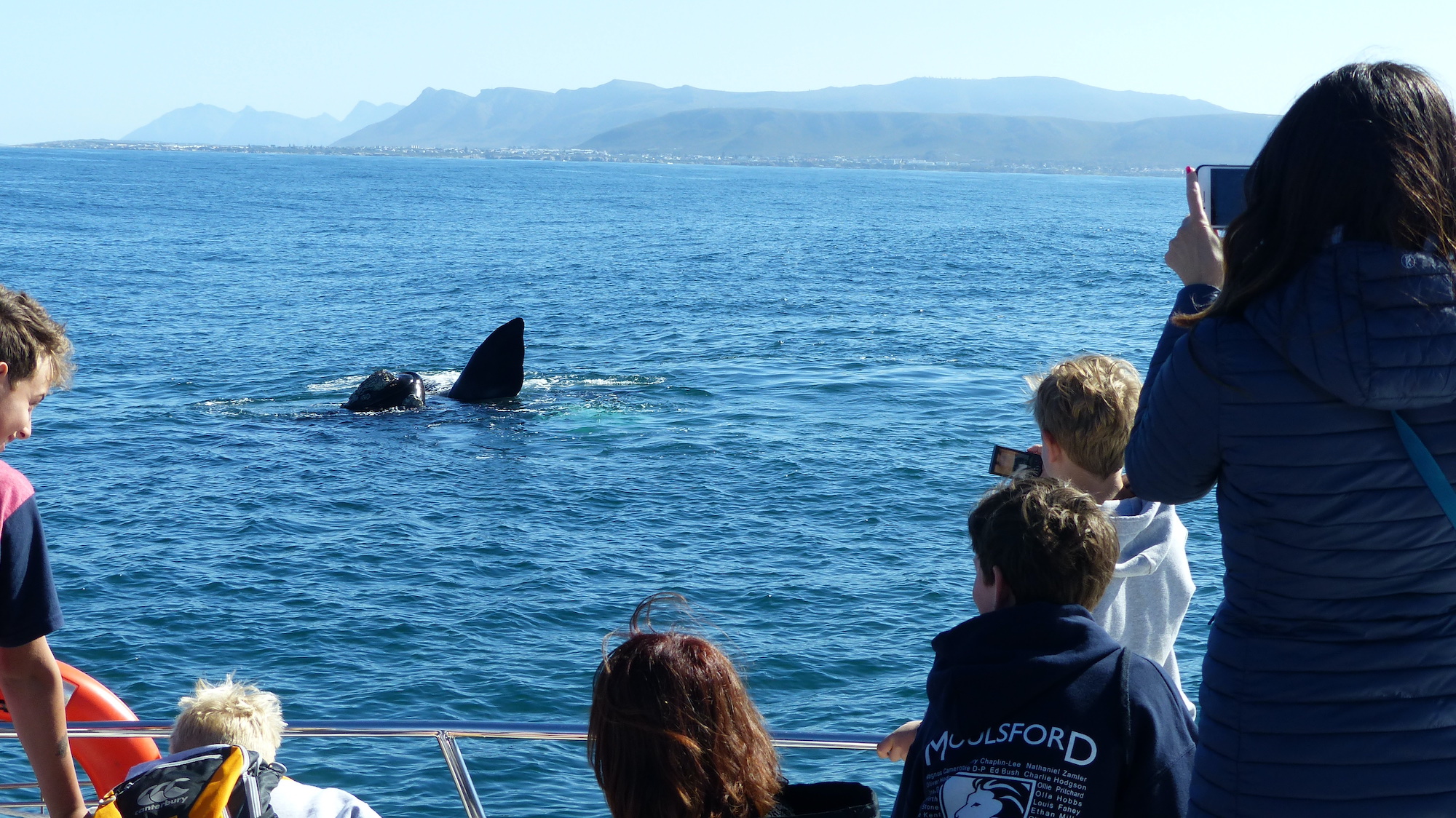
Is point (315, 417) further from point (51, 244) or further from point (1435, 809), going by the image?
point (51, 244)

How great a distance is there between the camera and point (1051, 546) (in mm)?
2412

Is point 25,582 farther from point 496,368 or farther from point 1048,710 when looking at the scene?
point 496,368

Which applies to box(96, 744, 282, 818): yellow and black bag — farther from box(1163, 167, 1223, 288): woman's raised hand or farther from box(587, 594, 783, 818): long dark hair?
box(1163, 167, 1223, 288): woman's raised hand

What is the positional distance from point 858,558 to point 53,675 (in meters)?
11.2

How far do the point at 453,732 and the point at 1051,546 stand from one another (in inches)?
70.5

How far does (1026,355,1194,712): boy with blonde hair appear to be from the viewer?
3199mm

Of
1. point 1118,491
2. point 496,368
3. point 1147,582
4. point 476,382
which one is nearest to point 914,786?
point 1147,582

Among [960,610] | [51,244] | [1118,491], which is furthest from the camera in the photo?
[51,244]

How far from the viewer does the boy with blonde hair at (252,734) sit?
11.6 feet

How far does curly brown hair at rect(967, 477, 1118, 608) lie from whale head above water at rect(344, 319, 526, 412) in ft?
61.1

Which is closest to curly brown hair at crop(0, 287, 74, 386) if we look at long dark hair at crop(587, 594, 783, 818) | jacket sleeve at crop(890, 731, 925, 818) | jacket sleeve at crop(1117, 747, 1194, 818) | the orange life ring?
long dark hair at crop(587, 594, 783, 818)

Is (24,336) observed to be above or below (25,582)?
above

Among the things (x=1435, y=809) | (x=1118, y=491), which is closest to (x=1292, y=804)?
(x=1435, y=809)

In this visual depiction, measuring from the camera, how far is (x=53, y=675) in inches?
123
